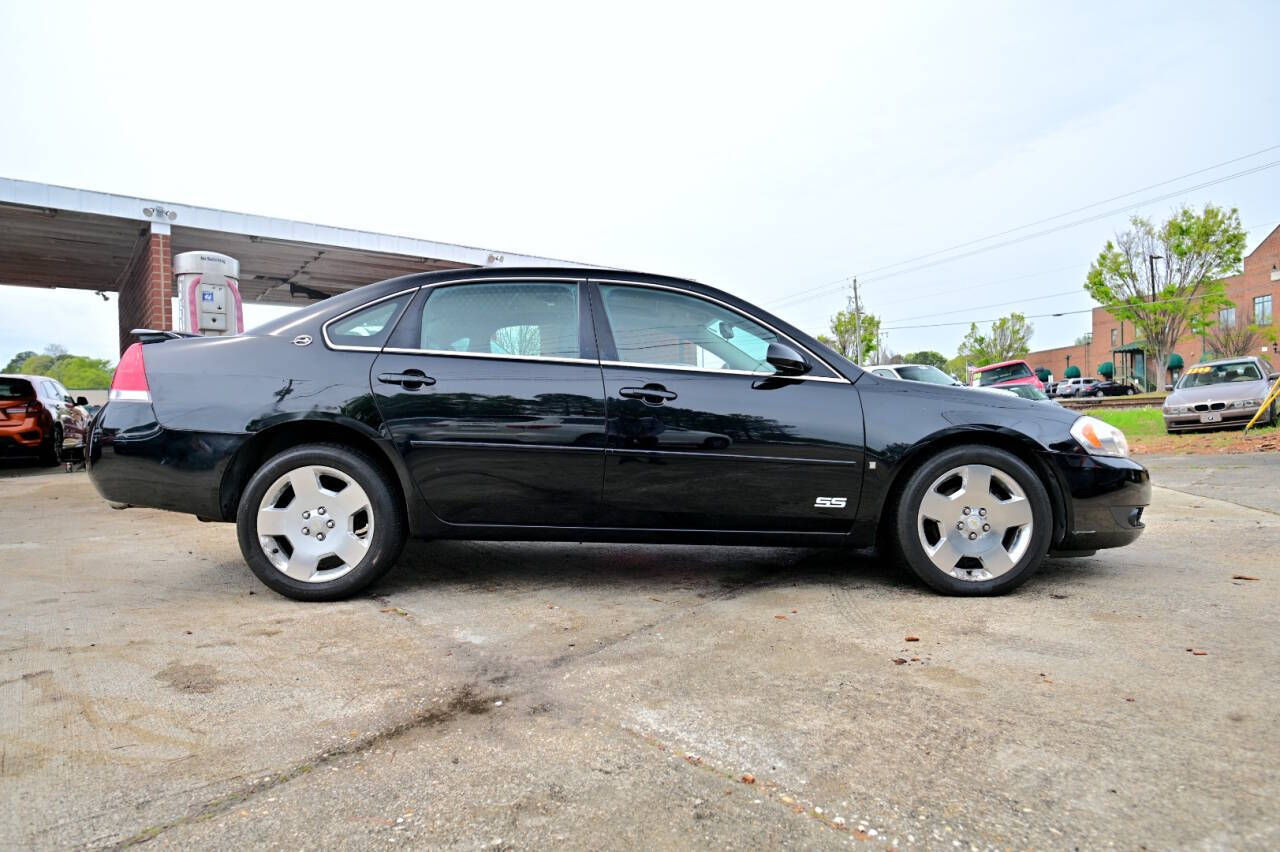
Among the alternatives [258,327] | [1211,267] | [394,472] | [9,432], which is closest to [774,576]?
[394,472]

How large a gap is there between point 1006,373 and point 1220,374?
926 centimetres

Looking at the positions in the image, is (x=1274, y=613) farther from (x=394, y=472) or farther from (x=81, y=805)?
(x=81, y=805)

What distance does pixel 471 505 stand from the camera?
3467mm

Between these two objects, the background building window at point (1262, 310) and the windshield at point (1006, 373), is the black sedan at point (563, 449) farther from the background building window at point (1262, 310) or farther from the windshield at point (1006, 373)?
the background building window at point (1262, 310)

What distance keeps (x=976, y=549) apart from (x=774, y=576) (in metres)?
0.98

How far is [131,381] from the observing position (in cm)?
347

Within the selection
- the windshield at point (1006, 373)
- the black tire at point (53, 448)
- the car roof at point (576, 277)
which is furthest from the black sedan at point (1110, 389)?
the black tire at point (53, 448)

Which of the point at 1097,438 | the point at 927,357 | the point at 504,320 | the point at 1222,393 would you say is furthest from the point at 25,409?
the point at 927,357

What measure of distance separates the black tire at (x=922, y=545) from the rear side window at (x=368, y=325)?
2589 mm

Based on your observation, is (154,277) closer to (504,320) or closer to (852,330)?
(504,320)

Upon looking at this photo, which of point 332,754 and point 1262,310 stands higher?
point 1262,310

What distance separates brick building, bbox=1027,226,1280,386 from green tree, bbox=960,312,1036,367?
233 inches

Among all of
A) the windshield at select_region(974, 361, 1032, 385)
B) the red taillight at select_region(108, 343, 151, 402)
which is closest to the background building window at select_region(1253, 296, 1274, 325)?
the windshield at select_region(974, 361, 1032, 385)

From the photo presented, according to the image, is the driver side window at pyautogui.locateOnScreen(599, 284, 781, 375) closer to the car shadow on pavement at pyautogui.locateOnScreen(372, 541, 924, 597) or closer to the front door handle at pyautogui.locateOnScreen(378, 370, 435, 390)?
the front door handle at pyautogui.locateOnScreen(378, 370, 435, 390)
